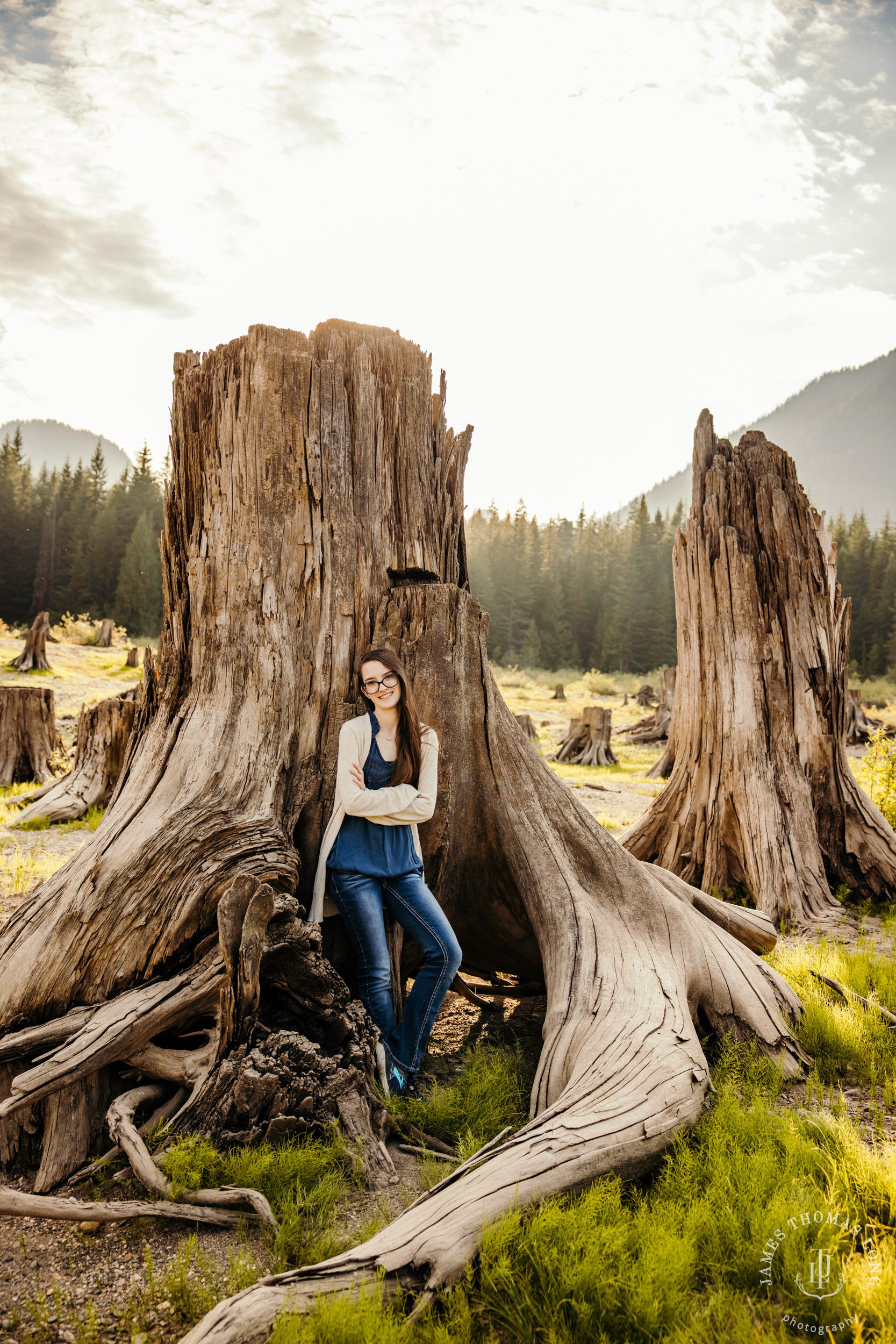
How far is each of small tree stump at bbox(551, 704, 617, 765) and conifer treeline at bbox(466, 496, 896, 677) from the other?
40503mm

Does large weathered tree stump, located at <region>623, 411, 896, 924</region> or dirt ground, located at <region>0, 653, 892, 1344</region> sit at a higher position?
large weathered tree stump, located at <region>623, 411, 896, 924</region>

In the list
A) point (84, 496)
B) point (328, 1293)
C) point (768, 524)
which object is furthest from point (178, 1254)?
point (84, 496)

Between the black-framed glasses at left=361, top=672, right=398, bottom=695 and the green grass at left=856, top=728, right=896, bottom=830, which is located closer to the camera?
the black-framed glasses at left=361, top=672, right=398, bottom=695

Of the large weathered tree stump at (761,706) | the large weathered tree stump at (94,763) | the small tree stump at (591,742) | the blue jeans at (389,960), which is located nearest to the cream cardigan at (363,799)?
the blue jeans at (389,960)

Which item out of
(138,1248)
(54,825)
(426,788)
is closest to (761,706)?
(426,788)

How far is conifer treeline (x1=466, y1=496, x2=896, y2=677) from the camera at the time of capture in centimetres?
5569

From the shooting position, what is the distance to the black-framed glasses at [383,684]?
3.55m

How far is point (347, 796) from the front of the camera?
10.9 feet

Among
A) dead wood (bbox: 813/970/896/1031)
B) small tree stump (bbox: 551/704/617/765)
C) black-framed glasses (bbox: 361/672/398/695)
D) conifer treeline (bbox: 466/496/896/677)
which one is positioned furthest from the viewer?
conifer treeline (bbox: 466/496/896/677)

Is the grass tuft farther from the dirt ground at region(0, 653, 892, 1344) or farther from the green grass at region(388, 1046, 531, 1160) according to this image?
the green grass at region(388, 1046, 531, 1160)

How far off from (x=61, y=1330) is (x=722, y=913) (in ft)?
11.8

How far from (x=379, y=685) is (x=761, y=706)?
3.94 meters

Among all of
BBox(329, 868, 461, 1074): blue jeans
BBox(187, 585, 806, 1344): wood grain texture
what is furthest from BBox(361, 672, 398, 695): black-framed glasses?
BBox(329, 868, 461, 1074): blue jeans

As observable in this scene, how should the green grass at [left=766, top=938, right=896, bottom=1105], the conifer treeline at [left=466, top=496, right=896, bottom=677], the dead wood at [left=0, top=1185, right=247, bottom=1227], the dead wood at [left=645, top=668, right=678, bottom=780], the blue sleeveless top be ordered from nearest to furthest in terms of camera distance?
1. the dead wood at [left=0, top=1185, right=247, bottom=1227]
2. the green grass at [left=766, top=938, right=896, bottom=1105]
3. the blue sleeveless top
4. the dead wood at [left=645, top=668, right=678, bottom=780]
5. the conifer treeline at [left=466, top=496, right=896, bottom=677]
